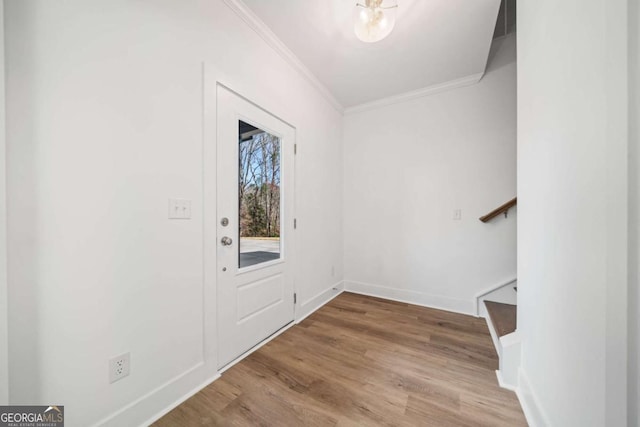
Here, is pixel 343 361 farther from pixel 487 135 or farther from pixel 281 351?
pixel 487 135

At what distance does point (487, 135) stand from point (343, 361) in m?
2.69

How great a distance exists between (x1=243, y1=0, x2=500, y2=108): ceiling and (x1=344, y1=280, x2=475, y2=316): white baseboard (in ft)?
8.31

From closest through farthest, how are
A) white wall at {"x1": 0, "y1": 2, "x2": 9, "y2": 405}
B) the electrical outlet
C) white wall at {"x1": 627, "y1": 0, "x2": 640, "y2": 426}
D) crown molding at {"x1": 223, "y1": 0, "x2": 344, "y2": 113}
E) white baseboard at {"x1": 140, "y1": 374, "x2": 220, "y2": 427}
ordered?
white wall at {"x1": 627, "y1": 0, "x2": 640, "y2": 426}, white wall at {"x1": 0, "y1": 2, "x2": 9, "y2": 405}, the electrical outlet, white baseboard at {"x1": 140, "y1": 374, "x2": 220, "y2": 427}, crown molding at {"x1": 223, "y1": 0, "x2": 344, "y2": 113}

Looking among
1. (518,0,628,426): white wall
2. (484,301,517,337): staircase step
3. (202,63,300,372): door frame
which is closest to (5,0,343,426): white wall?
(202,63,300,372): door frame

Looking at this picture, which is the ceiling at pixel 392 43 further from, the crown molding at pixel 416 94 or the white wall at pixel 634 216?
the white wall at pixel 634 216

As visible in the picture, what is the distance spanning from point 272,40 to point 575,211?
2.33 m

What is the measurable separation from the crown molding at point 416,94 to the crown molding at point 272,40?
1.82ft

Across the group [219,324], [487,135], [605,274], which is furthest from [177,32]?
[487,135]

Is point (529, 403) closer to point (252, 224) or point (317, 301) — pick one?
point (317, 301)

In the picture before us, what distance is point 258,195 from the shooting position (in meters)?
1.93

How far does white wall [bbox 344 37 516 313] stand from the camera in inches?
94.0

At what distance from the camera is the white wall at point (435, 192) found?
239 cm

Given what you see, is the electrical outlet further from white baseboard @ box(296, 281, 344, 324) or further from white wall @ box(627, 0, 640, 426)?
white wall @ box(627, 0, 640, 426)

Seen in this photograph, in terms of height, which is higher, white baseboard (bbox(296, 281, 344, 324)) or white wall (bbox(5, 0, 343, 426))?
white wall (bbox(5, 0, 343, 426))
